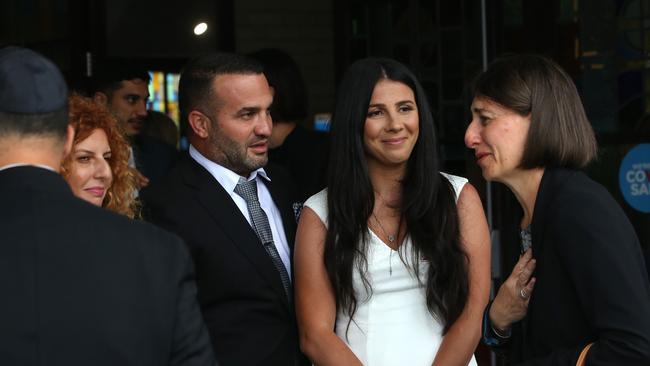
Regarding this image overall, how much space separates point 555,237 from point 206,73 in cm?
152

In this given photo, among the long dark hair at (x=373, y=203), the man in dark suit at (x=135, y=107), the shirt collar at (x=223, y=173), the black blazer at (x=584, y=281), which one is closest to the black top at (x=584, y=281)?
the black blazer at (x=584, y=281)

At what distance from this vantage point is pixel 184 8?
7.81 metres

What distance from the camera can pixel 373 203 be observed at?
359cm

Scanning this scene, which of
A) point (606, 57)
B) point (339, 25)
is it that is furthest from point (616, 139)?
point (339, 25)

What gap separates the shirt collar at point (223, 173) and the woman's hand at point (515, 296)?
994 millimetres

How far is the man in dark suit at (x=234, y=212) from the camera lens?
11.3 feet

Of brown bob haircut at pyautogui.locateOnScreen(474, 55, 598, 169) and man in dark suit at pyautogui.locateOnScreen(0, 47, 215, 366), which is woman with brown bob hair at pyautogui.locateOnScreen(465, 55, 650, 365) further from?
man in dark suit at pyautogui.locateOnScreen(0, 47, 215, 366)

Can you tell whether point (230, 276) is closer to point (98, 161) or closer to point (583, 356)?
point (98, 161)

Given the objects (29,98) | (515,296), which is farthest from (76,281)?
(515,296)

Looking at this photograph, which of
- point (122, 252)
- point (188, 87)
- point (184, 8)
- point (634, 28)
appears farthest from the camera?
point (184, 8)

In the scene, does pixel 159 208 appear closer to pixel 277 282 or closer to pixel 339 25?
pixel 277 282

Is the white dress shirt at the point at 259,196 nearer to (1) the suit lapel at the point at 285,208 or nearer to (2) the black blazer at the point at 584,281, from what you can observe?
(1) the suit lapel at the point at 285,208

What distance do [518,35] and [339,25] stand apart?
267cm

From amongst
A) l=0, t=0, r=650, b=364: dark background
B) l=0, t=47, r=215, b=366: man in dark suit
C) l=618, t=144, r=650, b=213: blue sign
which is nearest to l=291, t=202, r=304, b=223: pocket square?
l=0, t=47, r=215, b=366: man in dark suit
